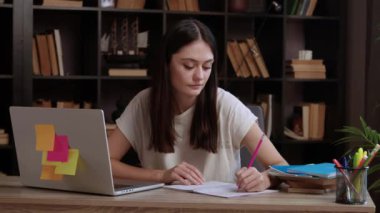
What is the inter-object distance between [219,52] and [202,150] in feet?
6.27

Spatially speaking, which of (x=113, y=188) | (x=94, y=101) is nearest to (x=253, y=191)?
(x=113, y=188)

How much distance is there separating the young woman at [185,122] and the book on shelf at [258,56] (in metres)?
1.78

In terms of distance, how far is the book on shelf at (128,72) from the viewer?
4090mm

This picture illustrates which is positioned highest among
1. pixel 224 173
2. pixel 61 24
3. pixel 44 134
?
pixel 61 24

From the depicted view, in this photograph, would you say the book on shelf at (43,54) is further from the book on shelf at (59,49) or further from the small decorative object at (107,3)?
the small decorative object at (107,3)

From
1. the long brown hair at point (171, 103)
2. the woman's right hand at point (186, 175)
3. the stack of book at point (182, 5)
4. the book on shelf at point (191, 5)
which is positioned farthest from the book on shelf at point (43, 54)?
the woman's right hand at point (186, 175)

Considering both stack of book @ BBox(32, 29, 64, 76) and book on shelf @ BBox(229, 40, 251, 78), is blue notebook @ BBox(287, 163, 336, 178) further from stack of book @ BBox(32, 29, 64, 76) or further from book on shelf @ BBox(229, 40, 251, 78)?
stack of book @ BBox(32, 29, 64, 76)

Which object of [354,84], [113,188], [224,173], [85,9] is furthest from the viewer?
[354,84]

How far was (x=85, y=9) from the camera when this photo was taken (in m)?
4.02

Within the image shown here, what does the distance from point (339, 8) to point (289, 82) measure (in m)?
0.58

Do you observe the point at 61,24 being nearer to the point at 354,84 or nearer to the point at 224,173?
the point at 354,84

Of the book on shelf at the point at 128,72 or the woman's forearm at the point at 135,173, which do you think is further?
the book on shelf at the point at 128,72

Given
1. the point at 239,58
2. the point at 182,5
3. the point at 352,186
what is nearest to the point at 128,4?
the point at 182,5

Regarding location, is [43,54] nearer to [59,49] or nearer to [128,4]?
[59,49]
